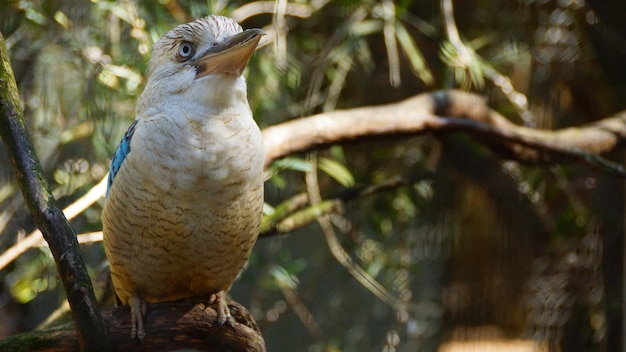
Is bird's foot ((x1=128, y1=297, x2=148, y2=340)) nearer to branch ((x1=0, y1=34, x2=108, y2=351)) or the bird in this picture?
the bird

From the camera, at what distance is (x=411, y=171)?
113 inches

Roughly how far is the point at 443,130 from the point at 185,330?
1.19 m

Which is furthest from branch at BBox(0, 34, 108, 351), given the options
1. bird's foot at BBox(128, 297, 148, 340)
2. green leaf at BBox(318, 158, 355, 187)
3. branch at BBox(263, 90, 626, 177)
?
green leaf at BBox(318, 158, 355, 187)

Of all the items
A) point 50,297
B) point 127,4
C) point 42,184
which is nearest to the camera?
point 42,184

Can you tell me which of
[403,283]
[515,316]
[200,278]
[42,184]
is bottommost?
[515,316]

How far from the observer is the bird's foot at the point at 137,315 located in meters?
1.33

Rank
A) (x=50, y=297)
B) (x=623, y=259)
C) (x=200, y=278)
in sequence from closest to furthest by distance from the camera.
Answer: (x=200, y=278) < (x=50, y=297) < (x=623, y=259)

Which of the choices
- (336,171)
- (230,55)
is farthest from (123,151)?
(336,171)

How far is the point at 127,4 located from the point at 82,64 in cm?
21

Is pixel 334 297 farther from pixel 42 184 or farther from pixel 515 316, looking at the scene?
pixel 42 184

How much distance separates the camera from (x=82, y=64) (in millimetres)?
2105

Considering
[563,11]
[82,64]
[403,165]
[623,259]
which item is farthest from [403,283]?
[82,64]

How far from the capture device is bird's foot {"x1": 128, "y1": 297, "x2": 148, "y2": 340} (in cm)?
133

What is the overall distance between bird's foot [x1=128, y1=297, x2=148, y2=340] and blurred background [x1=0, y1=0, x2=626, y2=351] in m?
0.75
